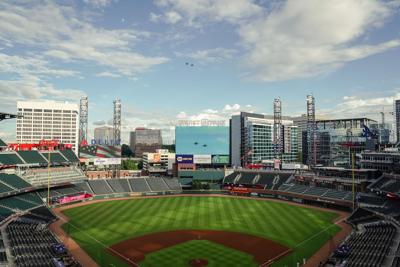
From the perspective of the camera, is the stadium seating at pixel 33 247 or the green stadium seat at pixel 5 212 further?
the green stadium seat at pixel 5 212

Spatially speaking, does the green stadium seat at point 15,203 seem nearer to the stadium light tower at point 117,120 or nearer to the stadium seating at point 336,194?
the stadium seating at point 336,194

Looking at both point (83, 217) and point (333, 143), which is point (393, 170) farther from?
point (333, 143)

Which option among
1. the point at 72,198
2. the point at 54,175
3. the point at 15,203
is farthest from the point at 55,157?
the point at 15,203

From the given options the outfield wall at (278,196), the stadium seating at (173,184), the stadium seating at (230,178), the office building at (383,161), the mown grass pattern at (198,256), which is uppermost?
the office building at (383,161)

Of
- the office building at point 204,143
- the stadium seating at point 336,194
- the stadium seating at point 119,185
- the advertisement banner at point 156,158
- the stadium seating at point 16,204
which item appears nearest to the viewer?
the stadium seating at point 16,204

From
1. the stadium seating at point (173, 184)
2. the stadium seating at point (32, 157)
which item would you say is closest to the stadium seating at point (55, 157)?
the stadium seating at point (32, 157)

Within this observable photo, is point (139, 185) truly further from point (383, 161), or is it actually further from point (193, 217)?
point (383, 161)

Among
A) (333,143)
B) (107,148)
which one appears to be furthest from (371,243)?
(333,143)

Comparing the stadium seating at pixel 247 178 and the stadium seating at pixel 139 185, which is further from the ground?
the stadium seating at pixel 247 178
